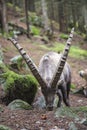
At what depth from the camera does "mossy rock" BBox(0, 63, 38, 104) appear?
10.6 m

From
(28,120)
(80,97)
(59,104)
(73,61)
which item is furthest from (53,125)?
(73,61)

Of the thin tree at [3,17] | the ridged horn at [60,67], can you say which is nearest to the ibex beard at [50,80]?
the ridged horn at [60,67]

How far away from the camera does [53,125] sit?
24.2ft

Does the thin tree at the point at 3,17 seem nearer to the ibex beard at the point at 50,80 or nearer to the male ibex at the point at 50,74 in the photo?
the ibex beard at the point at 50,80

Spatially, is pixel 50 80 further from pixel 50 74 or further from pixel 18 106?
pixel 18 106

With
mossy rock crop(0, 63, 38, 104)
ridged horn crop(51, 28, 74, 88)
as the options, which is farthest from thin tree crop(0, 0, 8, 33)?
ridged horn crop(51, 28, 74, 88)

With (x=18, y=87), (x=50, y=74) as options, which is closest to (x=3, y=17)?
(x=18, y=87)

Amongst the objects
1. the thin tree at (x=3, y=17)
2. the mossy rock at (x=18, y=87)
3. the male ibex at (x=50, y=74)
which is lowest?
the thin tree at (x=3, y=17)

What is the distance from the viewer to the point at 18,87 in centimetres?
1084

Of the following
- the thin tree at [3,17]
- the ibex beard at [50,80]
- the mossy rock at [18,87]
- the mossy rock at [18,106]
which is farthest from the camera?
the thin tree at [3,17]

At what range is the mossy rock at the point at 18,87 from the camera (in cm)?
1064

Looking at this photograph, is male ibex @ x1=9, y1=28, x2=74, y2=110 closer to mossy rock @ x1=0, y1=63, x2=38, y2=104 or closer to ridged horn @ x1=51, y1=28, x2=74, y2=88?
ridged horn @ x1=51, y1=28, x2=74, y2=88

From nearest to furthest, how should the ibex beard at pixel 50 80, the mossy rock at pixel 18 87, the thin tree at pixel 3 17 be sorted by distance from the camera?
the ibex beard at pixel 50 80, the mossy rock at pixel 18 87, the thin tree at pixel 3 17

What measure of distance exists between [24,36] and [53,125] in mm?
21625
